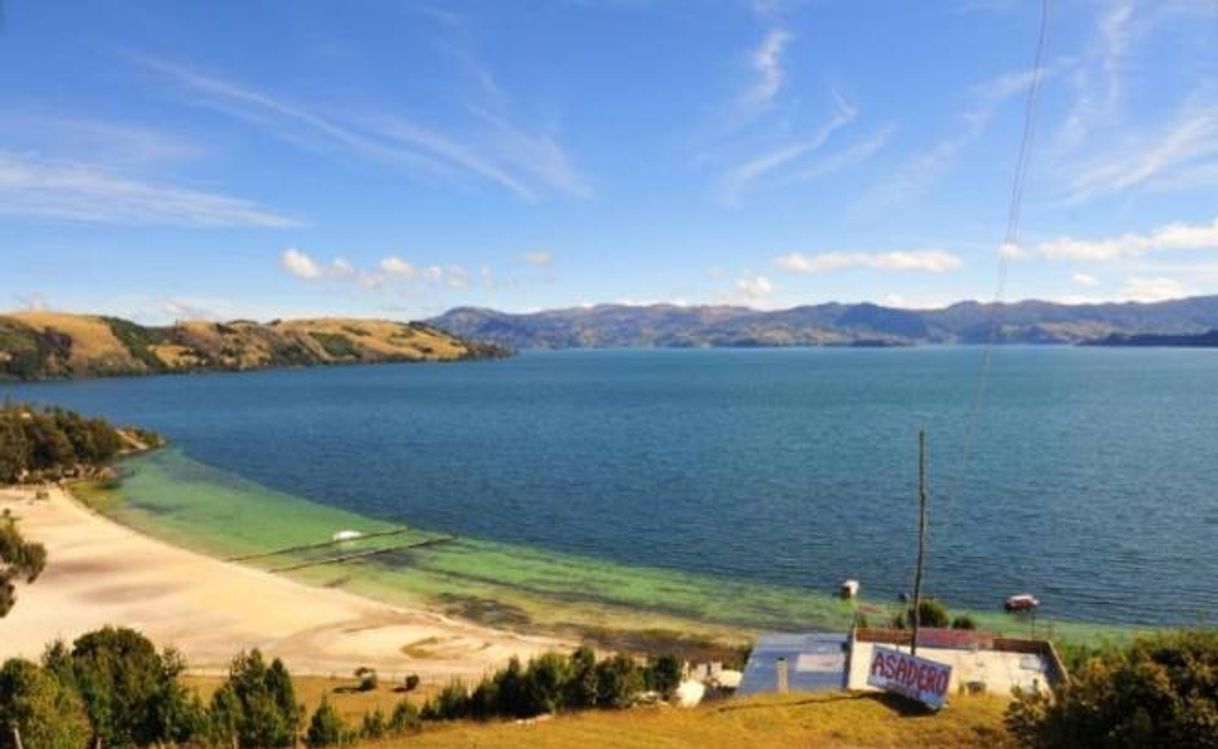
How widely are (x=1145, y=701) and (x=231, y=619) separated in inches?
2283

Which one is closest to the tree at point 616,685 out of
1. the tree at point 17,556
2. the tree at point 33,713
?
the tree at point 33,713

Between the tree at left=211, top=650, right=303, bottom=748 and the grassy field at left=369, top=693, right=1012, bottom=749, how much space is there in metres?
5.32

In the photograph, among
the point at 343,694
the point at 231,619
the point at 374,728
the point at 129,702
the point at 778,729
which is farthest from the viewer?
the point at 231,619

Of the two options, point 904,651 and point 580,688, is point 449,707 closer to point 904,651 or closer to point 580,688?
point 580,688

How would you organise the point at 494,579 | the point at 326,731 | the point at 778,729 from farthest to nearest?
1. the point at 494,579
2. the point at 326,731
3. the point at 778,729

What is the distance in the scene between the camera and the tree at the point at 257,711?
35062 mm

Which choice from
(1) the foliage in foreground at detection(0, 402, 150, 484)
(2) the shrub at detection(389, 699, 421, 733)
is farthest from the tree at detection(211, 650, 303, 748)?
(1) the foliage in foreground at detection(0, 402, 150, 484)

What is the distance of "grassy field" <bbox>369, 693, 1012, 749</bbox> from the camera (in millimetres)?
29828

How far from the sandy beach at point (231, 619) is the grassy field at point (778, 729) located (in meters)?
18.6

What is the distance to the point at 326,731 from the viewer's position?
115 ft

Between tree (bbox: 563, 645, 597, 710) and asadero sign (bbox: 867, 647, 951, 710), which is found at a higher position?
asadero sign (bbox: 867, 647, 951, 710)

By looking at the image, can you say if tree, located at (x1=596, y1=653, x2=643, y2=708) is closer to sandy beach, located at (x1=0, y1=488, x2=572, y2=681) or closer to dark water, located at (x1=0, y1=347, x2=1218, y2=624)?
sandy beach, located at (x1=0, y1=488, x2=572, y2=681)

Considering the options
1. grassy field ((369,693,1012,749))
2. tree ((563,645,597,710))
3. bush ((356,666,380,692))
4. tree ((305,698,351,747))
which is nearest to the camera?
grassy field ((369,693,1012,749))

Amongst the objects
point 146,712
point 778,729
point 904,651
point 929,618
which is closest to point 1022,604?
point 929,618
